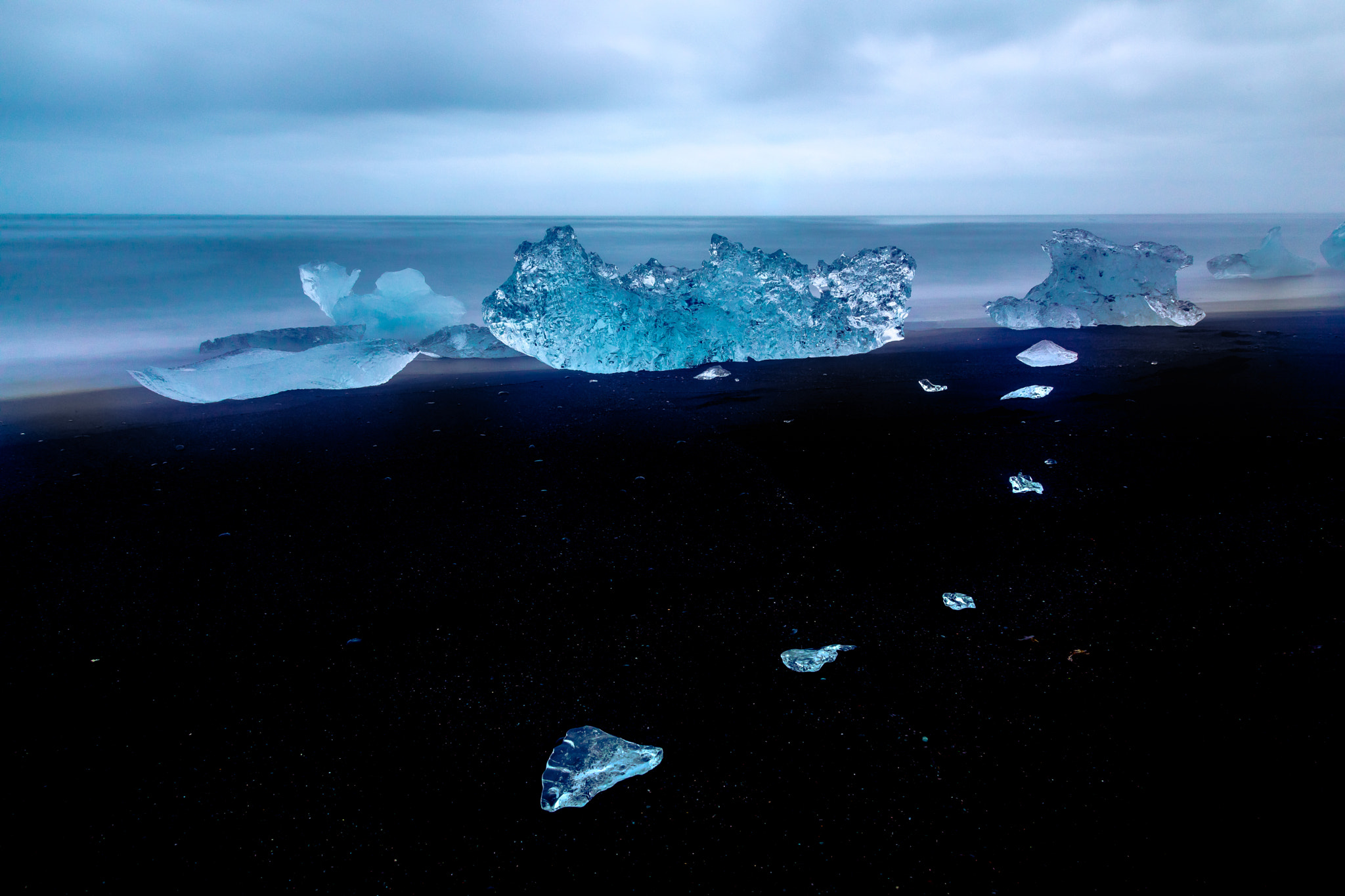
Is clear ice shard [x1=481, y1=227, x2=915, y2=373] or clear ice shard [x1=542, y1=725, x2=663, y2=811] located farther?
clear ice shard [x1=481, y1=227, x2=915, y2=373]

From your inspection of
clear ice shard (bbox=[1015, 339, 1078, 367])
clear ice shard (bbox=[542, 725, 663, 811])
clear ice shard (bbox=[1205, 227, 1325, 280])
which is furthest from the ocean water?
clear ice shard (bbox=[542, 725, 663, 811])

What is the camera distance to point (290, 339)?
22.5ft

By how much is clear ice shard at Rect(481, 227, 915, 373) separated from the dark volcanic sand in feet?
7.36

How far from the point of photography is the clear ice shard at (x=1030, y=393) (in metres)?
4.77

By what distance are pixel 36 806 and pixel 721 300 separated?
546 cm

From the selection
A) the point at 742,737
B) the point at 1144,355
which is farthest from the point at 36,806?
the point at 1144,355

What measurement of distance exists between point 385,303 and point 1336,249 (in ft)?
54.6

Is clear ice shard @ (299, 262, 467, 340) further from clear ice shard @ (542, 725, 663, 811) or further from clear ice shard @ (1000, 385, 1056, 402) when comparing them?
clear ice shard @ (542, 725, 663, 811)

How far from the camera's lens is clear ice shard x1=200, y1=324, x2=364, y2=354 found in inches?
268

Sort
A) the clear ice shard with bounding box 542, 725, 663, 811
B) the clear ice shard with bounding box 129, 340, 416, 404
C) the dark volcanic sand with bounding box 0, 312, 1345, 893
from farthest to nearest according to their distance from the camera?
the clear ice shard with bounding box 129, 340, 416, 404 < the clear ice shard with bounding box 542, 725, 663, 811 < the dark volcanic sand with bounding box 0, 312, 1345, 893

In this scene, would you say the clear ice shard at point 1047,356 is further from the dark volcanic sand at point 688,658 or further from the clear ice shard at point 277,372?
the clear ice shard at point 277,372

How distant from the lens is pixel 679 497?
10.3 ft

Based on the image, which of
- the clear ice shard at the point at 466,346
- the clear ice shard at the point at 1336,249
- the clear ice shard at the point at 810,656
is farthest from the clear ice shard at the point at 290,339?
the clear ice shard at the point at 1336,249

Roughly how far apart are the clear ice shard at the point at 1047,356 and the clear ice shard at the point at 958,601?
4173mm
